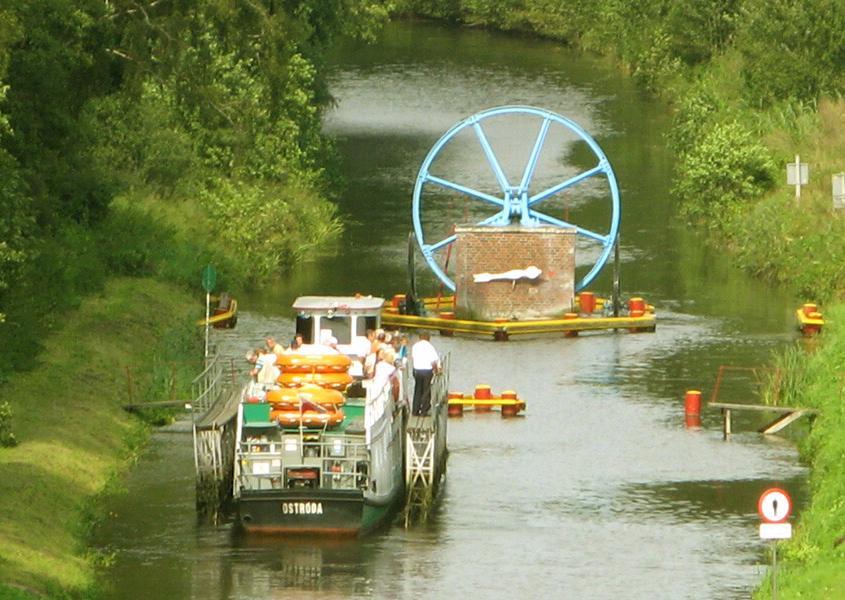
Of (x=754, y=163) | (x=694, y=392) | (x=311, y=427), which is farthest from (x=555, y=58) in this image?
(x=311, y=427)

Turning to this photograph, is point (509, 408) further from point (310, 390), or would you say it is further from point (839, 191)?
point (839, 191)

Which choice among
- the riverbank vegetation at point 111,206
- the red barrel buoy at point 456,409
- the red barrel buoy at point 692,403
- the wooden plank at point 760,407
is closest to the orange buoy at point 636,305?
the riverbank vegetation at point 111,206

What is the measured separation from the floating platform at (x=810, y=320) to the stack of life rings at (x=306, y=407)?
20.9 m

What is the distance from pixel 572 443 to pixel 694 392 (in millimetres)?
3062

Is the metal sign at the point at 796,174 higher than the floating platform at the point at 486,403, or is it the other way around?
the metal sign at the point at 796,174

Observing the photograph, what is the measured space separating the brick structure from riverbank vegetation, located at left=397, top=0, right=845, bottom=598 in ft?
20.1

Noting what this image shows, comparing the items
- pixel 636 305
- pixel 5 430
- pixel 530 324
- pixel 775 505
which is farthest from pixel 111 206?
pixel 775 505

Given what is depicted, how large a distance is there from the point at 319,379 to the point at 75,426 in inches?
232

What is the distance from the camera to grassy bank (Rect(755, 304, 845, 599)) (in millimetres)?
30000

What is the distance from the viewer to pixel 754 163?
222 ft

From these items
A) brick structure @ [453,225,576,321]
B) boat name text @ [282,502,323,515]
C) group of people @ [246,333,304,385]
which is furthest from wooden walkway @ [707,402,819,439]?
brick structure @ [453,225,576,321]

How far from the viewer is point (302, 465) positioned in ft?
112

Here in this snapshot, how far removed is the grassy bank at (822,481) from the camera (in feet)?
98.4

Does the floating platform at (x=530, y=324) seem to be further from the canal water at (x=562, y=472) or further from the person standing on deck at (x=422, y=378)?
the person standing on deck at (x=422, y=378)
